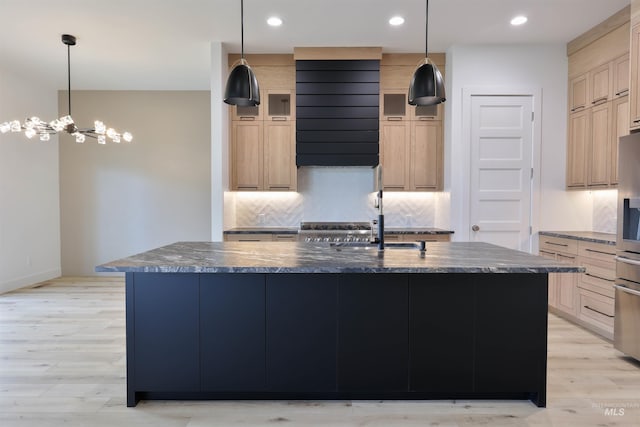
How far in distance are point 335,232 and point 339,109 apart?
1.54m

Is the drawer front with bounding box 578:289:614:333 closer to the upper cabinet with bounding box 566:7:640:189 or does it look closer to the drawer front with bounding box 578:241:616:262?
the drawer front with bounding box 578:241:616:262

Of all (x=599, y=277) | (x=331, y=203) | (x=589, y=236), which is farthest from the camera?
(x=331, y=203)

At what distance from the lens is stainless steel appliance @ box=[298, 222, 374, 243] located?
4449 millimetres

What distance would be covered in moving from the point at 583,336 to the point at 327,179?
3396 millimetres

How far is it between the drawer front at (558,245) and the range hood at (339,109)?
2231mm

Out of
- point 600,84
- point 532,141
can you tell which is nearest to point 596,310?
point 532,141

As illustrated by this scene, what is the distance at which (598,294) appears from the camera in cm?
369

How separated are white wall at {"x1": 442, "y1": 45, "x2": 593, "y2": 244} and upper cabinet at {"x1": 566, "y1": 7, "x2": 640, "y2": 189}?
13cm

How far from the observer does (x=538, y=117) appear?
461 cm

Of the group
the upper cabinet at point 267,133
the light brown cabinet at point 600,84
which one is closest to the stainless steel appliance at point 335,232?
the upper cabinet at point 267,133

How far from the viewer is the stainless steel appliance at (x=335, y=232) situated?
445cm

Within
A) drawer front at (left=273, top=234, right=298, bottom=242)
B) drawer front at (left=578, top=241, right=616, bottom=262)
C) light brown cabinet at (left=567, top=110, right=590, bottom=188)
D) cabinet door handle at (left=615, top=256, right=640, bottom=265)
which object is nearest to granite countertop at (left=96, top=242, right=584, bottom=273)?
cabinet door handle at (left=615, top=256, right=640, bottom=265)

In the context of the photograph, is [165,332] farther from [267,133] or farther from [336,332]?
[267,133]

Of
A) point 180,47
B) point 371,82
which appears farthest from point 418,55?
point 180,47
